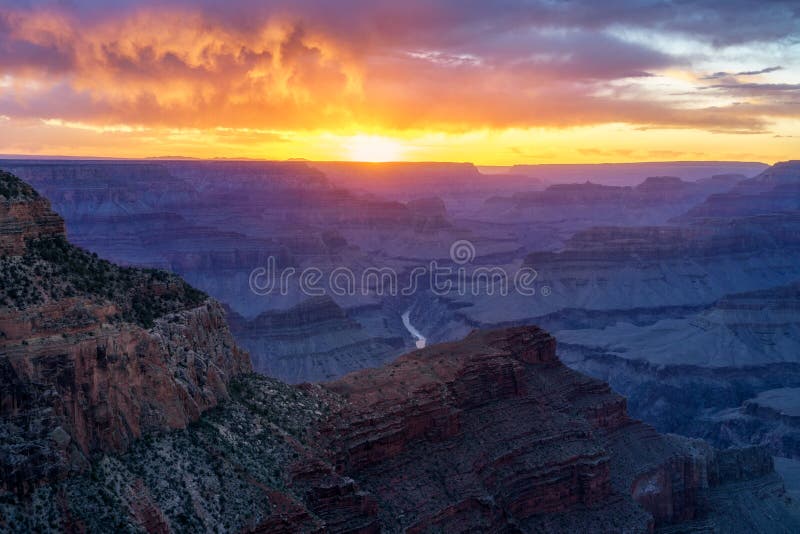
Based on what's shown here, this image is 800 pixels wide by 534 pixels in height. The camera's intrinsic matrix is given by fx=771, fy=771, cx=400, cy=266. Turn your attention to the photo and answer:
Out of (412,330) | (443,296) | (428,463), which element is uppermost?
(428,463)

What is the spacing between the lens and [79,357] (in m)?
26.3

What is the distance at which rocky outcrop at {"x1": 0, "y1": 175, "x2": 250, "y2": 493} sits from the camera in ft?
80.0

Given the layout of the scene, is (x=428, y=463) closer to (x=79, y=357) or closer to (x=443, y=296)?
(x=79, y=357)

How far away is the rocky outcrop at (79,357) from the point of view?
80.0 ft

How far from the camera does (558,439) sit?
44406mm

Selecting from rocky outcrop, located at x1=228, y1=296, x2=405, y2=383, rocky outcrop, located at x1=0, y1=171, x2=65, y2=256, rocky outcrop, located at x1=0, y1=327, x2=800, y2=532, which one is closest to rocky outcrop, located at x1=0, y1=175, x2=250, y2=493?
rocky outcrop, located at x1=0, y1=171, x2=65, y2=256

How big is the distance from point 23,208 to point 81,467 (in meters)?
9.90

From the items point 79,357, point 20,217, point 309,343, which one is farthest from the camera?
point 309,343

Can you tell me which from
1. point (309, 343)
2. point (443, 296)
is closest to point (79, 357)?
point (309, 343)

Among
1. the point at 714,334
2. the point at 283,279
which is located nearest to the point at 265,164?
the point at 283,279

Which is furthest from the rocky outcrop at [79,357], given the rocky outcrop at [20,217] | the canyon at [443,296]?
the canyon at [443,296]

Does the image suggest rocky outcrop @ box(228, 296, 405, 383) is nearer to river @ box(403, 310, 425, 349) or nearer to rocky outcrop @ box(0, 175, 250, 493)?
river @ box(403, 310, 425, 349)

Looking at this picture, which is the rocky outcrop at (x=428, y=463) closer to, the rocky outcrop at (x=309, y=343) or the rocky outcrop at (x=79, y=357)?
the rocky outcrop at (x=79, y=357)

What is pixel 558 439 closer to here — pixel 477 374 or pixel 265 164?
pixel 477 374
